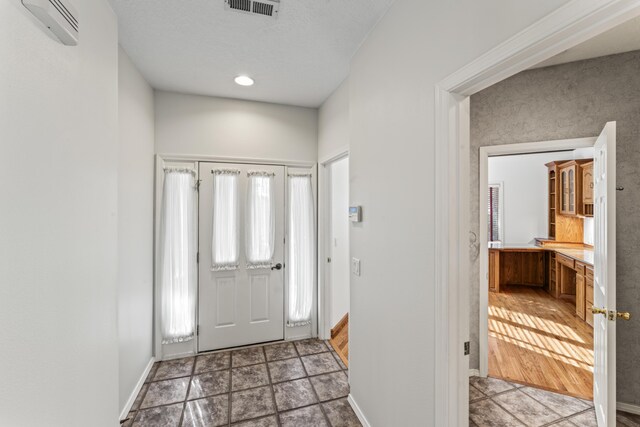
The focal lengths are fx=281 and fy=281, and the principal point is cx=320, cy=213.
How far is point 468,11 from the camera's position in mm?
1139

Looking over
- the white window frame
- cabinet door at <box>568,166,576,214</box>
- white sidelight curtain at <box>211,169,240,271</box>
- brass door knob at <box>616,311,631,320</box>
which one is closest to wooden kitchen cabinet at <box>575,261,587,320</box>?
cabinet door at <box>568,166,576,214</box>

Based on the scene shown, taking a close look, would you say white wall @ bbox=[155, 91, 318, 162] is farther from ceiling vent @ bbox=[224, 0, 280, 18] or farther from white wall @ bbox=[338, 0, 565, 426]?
ceiling vent @ bbox=[224, 0, 280, 18]

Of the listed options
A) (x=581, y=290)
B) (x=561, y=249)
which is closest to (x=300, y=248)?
(x=581, y=290)

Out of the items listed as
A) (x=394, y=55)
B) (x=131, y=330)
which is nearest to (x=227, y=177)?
(x=131, y=330)

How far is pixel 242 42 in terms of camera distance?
2119mm

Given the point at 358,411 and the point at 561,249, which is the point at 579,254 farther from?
the point at 358,411

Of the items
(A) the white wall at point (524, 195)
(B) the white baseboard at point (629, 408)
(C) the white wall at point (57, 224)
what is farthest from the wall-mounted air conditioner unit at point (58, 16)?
(A) the white wall at point (524, 195)

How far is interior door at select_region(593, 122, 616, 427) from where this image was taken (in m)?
1.70

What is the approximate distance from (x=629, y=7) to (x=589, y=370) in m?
3.34

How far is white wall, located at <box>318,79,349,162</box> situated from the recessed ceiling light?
2.79 ft

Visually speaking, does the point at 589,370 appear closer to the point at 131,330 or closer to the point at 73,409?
the point at 73,409

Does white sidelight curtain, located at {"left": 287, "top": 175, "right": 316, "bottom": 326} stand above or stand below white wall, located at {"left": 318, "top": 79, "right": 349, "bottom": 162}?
below

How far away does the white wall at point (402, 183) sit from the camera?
3.98ft

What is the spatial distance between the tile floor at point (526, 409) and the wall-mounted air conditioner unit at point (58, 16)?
3.17 metres
